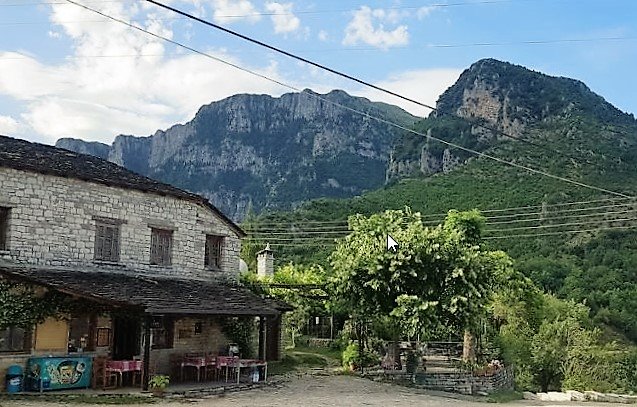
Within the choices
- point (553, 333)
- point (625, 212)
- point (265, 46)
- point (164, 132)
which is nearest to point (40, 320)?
point (265, 46)

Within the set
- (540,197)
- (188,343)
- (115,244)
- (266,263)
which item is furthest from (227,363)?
(540,197)

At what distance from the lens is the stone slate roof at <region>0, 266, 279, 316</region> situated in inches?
686

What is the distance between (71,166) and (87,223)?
2005 mm

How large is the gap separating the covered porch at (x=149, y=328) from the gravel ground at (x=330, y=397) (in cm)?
168

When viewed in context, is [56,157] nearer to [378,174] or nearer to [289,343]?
[289,343]

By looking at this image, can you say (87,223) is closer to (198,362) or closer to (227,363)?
(198,362)

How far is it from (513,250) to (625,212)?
11.3m

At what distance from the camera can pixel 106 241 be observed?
21.8m

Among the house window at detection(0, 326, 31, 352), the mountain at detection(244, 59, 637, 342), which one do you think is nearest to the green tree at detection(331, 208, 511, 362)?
the house window at detection(0, 326, 31, 352)

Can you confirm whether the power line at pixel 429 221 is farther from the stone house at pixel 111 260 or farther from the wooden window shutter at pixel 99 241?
the wooden window shutter at pixel 99 241

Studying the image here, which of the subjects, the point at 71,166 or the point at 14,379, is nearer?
the point at 14,379

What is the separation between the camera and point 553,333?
1137 inches

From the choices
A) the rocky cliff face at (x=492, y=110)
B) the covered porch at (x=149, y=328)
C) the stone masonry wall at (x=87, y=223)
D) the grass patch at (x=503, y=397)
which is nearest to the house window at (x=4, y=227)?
the stone masonry wall at (x=87, y=223)

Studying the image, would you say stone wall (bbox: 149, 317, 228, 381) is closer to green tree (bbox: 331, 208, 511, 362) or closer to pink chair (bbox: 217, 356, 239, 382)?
pink chair (bbox: 217, 356, 239, 382)
